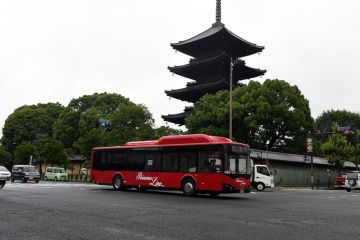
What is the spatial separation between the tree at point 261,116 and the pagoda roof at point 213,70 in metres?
9.14

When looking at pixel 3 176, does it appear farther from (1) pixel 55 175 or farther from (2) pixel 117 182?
(1) pixel 55 175

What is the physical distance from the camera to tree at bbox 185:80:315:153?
43688 millimetres

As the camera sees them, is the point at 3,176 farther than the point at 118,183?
No

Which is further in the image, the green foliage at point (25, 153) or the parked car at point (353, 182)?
the green foliage at point (25, 153)

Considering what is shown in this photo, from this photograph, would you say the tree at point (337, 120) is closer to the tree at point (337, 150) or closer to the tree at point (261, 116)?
the tree at point (337, 150)

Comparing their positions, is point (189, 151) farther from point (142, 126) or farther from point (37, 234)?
point (142, 126)

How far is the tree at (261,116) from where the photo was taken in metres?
43.7

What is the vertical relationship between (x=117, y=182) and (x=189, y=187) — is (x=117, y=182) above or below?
above

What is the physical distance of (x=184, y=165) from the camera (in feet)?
67.3

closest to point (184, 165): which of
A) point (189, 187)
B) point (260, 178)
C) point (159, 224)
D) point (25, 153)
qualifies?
point (189, 187)

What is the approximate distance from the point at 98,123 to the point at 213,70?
743 inches

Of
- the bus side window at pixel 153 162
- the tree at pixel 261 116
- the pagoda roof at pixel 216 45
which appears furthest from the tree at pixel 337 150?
the bus side window at pixel 153 162

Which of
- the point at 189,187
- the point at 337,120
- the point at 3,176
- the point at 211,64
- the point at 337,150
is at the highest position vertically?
the point at 211,64

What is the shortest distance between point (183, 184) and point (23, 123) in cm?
6127
